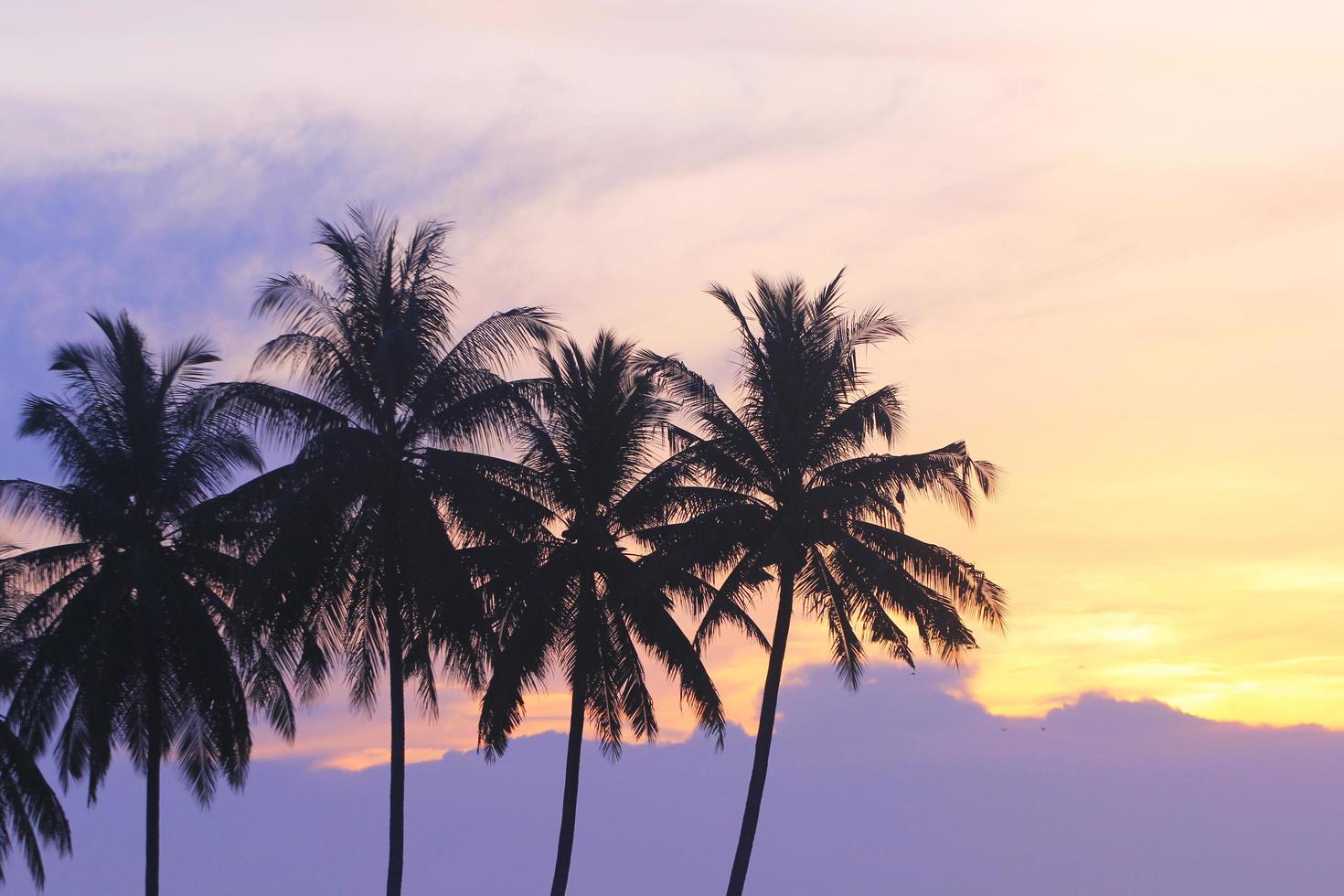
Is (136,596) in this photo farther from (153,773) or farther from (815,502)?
(815,502)

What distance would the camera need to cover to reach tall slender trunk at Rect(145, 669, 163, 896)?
34.7m

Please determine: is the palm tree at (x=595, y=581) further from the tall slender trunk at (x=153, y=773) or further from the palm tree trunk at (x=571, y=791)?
the tall slender trunk at (x=153, y=773)

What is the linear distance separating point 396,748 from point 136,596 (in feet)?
24.0

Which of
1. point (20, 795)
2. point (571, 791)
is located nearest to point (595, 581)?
point (571, 791)

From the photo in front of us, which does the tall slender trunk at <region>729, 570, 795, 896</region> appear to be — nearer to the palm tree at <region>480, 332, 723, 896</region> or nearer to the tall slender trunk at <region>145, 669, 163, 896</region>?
the palm tree at <region>480, 332, 723, 896</region>

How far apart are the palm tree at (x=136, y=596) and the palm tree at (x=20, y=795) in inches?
12.3

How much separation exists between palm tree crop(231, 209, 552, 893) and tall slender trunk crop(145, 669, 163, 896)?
161 inches

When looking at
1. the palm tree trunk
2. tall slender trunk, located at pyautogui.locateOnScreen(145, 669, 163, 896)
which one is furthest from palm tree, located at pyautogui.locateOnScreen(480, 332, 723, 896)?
tall slender trunk, located at pyautogui.locateOnScreen(145, 669, 163, 896)

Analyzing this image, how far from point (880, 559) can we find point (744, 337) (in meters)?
6.43

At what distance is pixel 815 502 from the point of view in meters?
32.3

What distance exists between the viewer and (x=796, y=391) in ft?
112

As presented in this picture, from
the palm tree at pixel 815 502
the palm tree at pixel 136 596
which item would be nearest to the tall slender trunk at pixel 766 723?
the palm tree at pixel 815 502

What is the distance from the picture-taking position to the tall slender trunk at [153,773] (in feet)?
114

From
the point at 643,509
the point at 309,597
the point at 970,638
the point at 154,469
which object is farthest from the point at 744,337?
the point at 154,469
